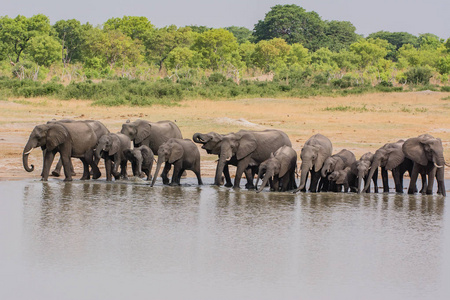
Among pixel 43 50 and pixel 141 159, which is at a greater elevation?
pixel 43 50

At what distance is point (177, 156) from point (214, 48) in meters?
58.5

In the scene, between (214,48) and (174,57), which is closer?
(174,57)

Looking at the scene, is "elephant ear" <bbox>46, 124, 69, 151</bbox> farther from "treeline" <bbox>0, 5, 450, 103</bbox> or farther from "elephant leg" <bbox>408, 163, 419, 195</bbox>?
"treeline" <bbox>0, 5, 450, 103</bbox>

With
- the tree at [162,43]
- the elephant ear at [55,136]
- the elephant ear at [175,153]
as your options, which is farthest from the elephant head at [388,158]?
the tree at [162,43]

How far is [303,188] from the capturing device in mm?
14602

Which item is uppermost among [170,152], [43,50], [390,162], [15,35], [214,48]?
[15,35]

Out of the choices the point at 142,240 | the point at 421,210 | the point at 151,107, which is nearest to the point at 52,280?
the point at 142,240

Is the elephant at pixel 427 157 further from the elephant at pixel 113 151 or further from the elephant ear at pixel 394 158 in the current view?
the elephant at pixel 113 151

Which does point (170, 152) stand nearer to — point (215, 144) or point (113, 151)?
point (215, 144)

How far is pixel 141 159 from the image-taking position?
15414mm

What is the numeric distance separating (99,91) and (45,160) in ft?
68.7

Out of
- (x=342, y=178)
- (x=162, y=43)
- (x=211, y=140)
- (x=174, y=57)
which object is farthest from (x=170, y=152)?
(x=162, y=43)

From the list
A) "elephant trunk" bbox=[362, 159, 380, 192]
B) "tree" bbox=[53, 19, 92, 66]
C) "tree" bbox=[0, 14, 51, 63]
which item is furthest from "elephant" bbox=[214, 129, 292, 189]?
"tree" bbox=[53, 19, 92, 66]

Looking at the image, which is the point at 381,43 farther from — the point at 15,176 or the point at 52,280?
the point at 52,280
